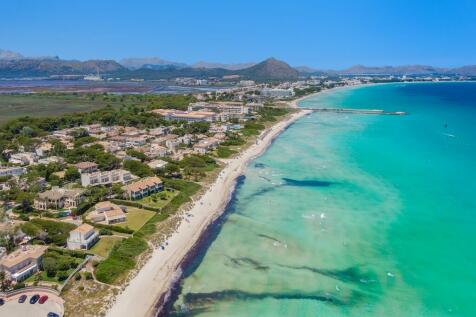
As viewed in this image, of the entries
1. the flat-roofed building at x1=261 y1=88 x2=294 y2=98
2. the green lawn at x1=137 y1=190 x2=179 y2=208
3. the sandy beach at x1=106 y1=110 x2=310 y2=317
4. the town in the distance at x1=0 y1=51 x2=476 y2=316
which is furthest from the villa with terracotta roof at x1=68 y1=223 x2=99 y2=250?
the flat-roofed building at x1=261 y1=88 x2=294 y2=98

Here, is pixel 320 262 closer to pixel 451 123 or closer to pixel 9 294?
pixel 9 294

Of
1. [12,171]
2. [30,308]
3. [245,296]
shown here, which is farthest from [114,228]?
[12,171]

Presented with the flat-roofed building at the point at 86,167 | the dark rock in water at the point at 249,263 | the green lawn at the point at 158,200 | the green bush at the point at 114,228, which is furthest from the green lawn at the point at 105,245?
the flat-roofed building at the point at 86,167

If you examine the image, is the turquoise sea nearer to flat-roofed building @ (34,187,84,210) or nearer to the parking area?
the parking area

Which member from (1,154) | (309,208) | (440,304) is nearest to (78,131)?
(1,154)

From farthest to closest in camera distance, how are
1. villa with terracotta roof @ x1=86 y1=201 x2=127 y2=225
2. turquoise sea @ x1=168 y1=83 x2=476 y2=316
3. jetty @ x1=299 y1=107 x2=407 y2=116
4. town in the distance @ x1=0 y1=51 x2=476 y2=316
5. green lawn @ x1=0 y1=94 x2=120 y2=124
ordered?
→ jetty @ x1=299 y1=107 x2=407 y2=116
green lawn @ x1=0 y1=94 x2=120 y2=124
villa with terracotta roof @ x1=86 y1=201 x2=127 y2=225
town in the distance @ x1=0 y1=51 x2=476 y2=316
turquoise sea @ x1=168 y1=83 x2=476 y2=316

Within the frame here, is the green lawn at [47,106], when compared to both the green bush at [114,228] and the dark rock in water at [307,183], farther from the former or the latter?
the dark rock in water at [307,183]
